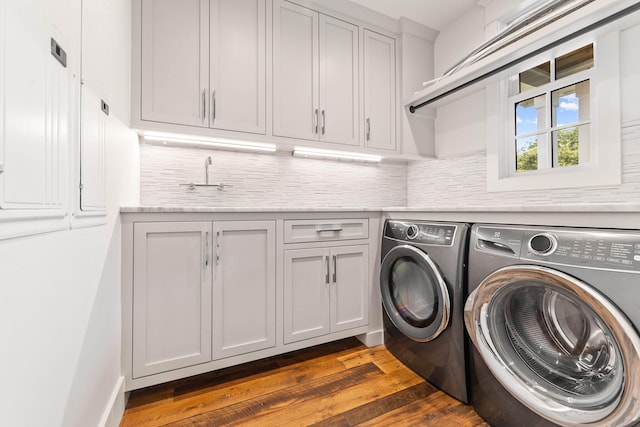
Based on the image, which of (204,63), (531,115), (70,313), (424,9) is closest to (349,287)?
(70,313)

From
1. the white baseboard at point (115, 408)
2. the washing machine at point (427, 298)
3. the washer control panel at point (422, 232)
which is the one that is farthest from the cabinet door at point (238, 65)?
the white baseboard at point (115, 408)

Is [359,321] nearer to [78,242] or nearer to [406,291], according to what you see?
[406,291]

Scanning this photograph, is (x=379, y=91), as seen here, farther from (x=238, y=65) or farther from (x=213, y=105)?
(x=213, y=105)

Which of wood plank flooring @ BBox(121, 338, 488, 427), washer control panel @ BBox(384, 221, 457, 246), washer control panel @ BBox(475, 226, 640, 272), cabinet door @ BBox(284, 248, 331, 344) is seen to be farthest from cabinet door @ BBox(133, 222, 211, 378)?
washer control panel @ BBox(475, 226, 640, 272)

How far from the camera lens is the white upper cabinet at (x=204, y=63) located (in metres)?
1.61

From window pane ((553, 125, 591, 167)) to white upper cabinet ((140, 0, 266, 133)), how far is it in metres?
2.00

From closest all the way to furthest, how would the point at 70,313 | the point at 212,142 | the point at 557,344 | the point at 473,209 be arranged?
the point at 70,313
the point at 557,344
the point at 473,209
the point at 212,142

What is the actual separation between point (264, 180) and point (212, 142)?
18.4 inches

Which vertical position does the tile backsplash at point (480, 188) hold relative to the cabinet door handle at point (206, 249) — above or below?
above

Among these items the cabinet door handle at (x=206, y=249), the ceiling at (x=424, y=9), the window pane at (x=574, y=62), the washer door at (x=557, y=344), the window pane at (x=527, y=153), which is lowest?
the washer door at (x=557, y=344)

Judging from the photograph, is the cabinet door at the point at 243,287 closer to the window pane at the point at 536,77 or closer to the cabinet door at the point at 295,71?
the cabinet door at the point at 295,71

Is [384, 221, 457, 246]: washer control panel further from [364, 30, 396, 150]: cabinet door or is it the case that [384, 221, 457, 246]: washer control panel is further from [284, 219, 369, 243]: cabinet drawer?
[364, 30, 396, 150]: cabinet door

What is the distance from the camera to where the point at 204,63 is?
173cm

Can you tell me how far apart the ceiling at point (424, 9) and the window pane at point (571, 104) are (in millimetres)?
1002
